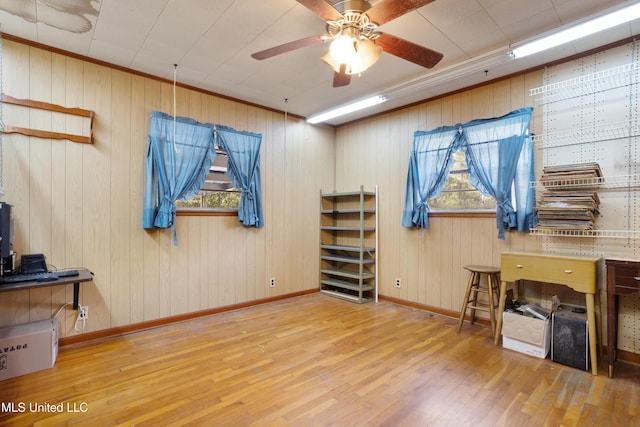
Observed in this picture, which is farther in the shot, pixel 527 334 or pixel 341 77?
pixel 527 334

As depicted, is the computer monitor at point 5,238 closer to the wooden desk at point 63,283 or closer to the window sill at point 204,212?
the wooden desk at point 63,283

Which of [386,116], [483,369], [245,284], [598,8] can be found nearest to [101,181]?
[245,284]

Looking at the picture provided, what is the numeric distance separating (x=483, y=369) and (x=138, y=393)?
2592 mm

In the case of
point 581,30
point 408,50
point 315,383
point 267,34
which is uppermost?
point 267,34

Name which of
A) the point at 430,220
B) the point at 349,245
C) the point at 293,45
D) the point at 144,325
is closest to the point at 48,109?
the point at 144,325

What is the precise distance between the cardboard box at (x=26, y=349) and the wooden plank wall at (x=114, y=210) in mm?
362

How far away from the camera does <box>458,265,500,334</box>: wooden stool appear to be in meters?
3.23

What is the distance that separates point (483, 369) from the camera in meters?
2.57

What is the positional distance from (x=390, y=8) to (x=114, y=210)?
3115 millimetres

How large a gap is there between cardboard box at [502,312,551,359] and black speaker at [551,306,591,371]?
7cm

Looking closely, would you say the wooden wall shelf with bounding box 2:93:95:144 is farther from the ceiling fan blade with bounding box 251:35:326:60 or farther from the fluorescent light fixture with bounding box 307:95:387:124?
the fluorescent light fixture with bounding box 307:95:387:124

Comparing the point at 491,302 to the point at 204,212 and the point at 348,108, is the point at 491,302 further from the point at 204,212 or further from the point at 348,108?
the point at 204,212

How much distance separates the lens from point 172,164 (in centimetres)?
358

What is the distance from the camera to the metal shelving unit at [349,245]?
4.63 metres
